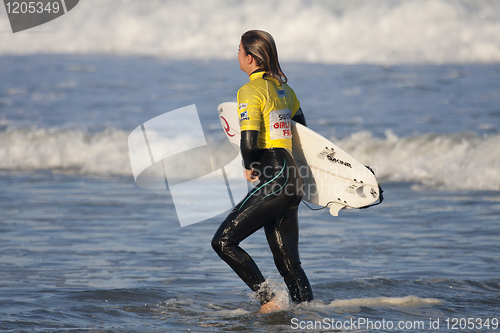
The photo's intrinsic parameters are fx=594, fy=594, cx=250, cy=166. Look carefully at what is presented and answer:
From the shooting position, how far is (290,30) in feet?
96.1

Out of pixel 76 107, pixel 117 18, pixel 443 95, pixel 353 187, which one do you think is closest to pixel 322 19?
pixel 117 18

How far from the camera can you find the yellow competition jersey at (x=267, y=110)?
339cm

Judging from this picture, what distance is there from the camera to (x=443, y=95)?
636 inches

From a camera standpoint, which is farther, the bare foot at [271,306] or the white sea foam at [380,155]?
the white sea foam at [380,155]

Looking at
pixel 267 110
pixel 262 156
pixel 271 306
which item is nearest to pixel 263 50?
pixel 267 110

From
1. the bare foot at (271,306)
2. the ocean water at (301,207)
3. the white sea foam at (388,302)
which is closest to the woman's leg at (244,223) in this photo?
the bare foot at (271,306)

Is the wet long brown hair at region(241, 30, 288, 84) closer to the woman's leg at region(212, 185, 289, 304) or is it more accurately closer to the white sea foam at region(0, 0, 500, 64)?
the woman's leg at region(212, 185, 289, 304)

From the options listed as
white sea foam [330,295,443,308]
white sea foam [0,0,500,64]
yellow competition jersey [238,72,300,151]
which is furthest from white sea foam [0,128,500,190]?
white sea foam [0,0,500,64]

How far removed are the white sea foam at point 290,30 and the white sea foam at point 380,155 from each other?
1268cm

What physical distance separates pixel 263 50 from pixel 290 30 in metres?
26.6

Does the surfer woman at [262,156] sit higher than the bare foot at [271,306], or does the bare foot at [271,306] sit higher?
the surfer woman at [262,156]

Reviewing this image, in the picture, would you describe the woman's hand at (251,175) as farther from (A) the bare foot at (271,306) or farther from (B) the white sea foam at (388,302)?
(B) the white sea foam at (388,302)

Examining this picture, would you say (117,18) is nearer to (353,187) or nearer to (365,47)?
(365,47)

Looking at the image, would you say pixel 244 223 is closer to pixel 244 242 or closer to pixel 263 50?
pixel 263 50
